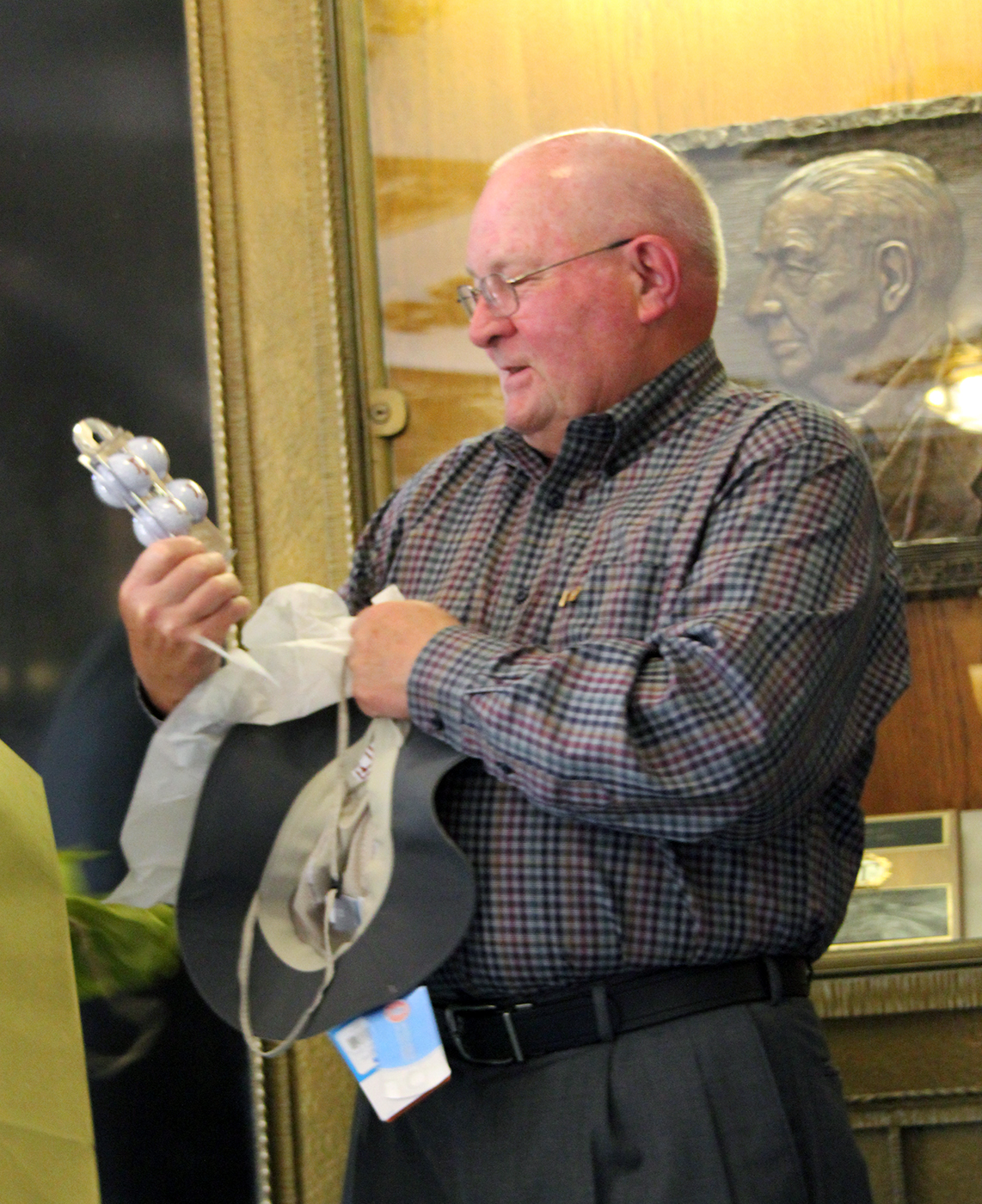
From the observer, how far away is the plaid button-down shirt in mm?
1228

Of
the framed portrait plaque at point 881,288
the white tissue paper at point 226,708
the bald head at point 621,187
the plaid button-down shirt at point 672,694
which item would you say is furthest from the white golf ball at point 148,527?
the framed portrait plaque at point 881,288

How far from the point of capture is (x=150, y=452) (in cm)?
129

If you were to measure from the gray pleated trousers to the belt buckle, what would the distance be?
0.04 feet

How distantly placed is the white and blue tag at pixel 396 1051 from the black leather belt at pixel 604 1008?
10 centimetres

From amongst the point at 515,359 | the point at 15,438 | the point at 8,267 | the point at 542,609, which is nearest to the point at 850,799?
the point at 542,609

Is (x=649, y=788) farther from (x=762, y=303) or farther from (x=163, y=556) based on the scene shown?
(x=762, y=303)

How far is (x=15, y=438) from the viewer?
1.79m

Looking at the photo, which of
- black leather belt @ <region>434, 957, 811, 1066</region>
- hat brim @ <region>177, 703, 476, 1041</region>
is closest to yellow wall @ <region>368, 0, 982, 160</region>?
hat brim @ <region>177, 703, 476, 1041</region>

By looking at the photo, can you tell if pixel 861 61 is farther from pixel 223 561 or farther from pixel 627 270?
pixel 223 561

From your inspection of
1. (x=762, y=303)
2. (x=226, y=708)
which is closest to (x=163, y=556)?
(x=226, y=708)

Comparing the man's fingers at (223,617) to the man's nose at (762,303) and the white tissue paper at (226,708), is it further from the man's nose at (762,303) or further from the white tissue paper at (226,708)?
the man's nose at (762,303)

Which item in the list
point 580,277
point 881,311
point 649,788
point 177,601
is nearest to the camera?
point 649,788

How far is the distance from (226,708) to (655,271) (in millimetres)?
703

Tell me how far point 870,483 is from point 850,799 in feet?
1.11
